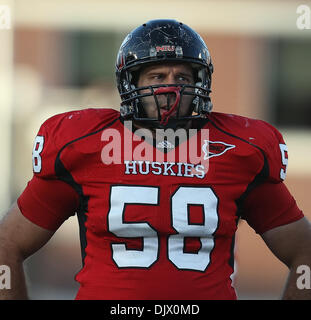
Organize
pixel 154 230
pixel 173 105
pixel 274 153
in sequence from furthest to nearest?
pixel 274 153
pixel 173 105
pixel 154 230

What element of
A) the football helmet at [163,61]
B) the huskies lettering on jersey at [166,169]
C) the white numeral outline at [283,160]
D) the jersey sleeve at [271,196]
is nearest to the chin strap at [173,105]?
the football helmet at [163,61]

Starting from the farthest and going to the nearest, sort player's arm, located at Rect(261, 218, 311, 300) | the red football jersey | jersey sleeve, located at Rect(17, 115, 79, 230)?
1. player's arm, located at Rect(261, 218, 311, 300)
2. jersey sleeve, located at Rect(17, 115, 79, 230)
3. the red football jersey

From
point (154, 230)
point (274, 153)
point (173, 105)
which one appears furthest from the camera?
point (274, 153)

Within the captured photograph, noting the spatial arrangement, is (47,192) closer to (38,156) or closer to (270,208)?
(38,156)

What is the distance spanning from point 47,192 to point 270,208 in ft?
2.68

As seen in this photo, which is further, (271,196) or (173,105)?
(271,196)

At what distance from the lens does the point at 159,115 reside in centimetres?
248

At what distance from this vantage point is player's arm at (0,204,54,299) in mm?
2539

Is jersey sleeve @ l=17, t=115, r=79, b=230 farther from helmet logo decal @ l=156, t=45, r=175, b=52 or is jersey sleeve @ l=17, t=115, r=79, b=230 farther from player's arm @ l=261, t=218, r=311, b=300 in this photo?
player's arm @ l=261, t=218, r=311, b=300

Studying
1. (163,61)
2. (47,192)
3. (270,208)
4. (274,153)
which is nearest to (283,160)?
(274,153)

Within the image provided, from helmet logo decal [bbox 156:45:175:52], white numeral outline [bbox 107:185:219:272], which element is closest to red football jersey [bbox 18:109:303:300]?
white numeral outline [bbox 107:185:219:272]

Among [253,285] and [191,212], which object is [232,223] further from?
[253,285]

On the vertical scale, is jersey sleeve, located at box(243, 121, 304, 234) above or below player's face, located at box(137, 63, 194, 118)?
below

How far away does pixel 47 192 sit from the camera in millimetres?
2512
